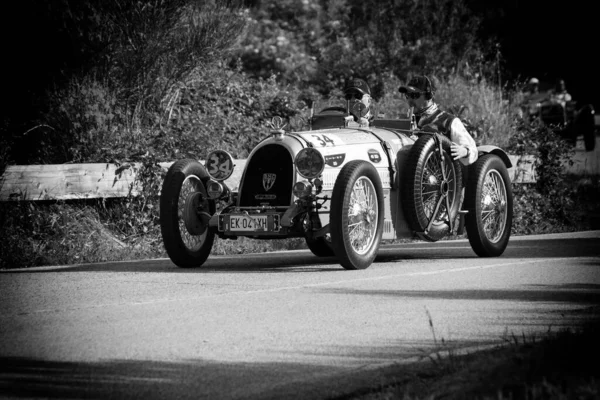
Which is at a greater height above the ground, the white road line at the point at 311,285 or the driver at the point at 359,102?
the driver at the point at 359,102

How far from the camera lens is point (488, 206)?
37.3 ft

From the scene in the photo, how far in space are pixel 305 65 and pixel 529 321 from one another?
16.3 m

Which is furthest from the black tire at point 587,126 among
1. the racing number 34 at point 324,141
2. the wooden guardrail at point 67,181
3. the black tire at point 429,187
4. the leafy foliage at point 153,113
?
the racing number 34 at point 324,141

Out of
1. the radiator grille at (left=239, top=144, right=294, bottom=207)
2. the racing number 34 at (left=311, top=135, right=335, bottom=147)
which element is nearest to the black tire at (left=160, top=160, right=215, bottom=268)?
the radiator grille at (left=239, top=144, right=294, bottom=207)

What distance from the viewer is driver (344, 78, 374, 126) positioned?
1098 centimetres

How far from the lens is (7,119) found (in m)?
14.4

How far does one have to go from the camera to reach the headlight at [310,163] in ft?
31.6

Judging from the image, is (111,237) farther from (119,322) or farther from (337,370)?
(337,370)

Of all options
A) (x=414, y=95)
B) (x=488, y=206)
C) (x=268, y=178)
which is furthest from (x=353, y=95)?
(x=268, y=178)

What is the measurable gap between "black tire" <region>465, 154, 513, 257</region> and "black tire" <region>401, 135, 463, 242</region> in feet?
0.55

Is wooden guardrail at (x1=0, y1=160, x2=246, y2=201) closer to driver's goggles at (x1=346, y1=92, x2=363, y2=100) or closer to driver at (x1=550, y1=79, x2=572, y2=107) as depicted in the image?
driver's goggles at (x1=346, y1=92, x2=363, y2=100)

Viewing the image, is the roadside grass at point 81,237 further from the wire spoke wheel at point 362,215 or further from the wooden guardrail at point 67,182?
the wire spoke wheel at point 362,215

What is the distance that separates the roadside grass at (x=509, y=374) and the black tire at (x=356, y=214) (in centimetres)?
375

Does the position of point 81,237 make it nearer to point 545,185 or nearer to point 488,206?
point 488,206
